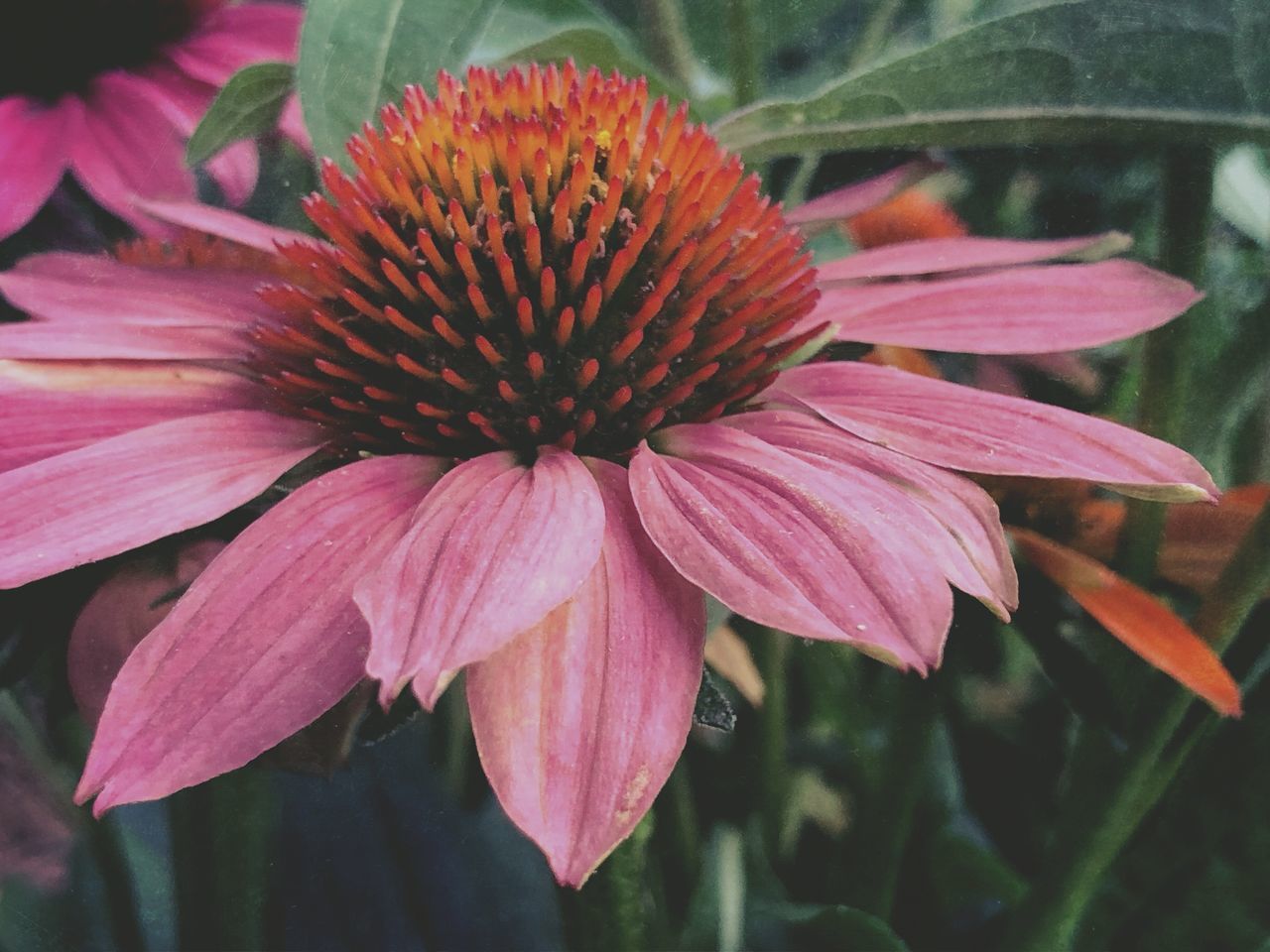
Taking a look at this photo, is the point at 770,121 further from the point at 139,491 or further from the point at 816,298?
the point at 139,491

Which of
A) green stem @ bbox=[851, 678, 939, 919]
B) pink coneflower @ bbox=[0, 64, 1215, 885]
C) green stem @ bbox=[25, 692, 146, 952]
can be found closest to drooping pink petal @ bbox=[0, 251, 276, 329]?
pink coneflower @ bbox=[0, 64, 1215, 885]

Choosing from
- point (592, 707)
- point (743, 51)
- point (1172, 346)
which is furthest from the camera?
point (743, 51)

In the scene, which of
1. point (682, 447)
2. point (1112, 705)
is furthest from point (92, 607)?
point (1112, 705)

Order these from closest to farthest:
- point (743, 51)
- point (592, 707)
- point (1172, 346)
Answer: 1. point (592, 707)
2. point (1172, 346)
3. point (743, 51)

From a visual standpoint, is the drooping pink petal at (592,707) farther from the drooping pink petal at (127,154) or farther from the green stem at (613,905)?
the drooping pink petal at (127,154)

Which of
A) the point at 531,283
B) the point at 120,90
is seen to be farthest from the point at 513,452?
the point at 120,90

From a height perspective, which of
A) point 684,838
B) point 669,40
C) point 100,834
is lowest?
point 684,838

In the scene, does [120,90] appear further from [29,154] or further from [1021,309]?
[1021,309]
